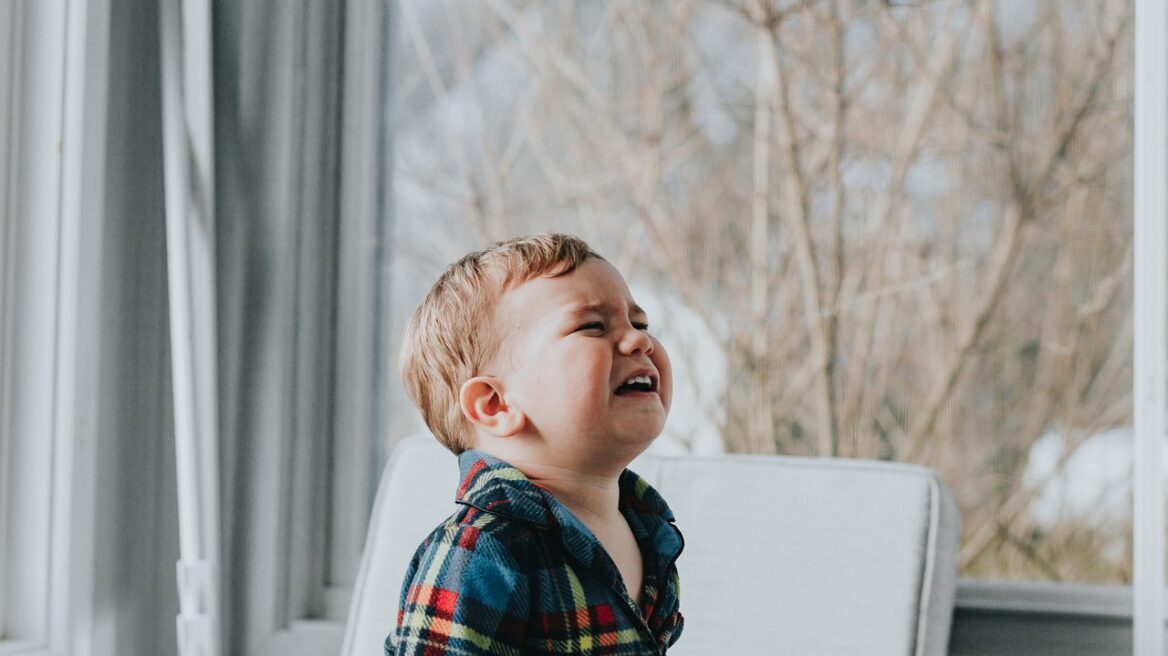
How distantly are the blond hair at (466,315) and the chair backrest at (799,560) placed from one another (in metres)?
0.38

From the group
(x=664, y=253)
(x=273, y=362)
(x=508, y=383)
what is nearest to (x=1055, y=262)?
(x=664, y=253)

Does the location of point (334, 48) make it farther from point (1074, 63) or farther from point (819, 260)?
point (1074, 63)

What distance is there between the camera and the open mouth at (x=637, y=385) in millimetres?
913

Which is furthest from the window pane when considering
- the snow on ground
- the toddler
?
the toddler

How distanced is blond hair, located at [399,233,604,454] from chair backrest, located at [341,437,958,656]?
38cm

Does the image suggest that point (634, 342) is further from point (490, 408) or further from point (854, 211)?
point (854, 211)

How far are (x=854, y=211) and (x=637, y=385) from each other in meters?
0.70

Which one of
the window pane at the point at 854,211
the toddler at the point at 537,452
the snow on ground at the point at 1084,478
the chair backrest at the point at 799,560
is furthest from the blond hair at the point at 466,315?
the snow on ground at the point at 1084,478

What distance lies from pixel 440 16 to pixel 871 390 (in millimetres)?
830

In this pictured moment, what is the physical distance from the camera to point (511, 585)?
0.83m

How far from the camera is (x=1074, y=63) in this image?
146cm

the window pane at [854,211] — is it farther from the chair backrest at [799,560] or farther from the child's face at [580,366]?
the child's face at [580,366]

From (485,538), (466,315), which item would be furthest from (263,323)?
(485,538)

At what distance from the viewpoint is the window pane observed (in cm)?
145
